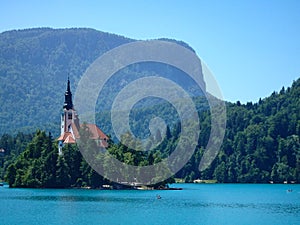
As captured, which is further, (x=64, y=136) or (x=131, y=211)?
(x=64, y=136)

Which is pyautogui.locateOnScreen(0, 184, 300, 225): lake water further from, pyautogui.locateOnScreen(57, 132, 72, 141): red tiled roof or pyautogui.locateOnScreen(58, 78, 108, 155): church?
pyautogui.locateOnScreen(57, 132, 72, 141): red tiled roof

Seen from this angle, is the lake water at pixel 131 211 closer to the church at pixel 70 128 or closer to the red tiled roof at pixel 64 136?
the church at pixel 70 128

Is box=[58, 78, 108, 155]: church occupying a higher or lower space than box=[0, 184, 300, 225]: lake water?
higher

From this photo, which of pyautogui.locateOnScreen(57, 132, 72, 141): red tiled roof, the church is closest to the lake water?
the church

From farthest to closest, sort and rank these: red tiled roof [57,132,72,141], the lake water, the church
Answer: red tiled roof [57,132,72,141], the church, the lake water

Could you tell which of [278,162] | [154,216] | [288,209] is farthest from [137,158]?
[278,162]

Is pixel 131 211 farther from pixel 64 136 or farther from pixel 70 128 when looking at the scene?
pixel 70 128

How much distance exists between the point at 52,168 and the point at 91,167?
7.10m

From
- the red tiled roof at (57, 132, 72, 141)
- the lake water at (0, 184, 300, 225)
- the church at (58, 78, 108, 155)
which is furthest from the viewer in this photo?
the red tiled roof at (57, 132, 72, 141)

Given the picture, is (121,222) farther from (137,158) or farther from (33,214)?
(137,158)

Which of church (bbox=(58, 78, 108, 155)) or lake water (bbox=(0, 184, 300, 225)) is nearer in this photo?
lake water (bbox=(0, 184, 300, 225))

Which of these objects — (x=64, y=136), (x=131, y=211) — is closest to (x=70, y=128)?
(x=64, y=136)

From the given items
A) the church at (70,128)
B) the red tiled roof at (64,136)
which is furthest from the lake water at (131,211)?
the red tiled roof at (64,136)

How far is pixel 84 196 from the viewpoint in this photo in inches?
3976
